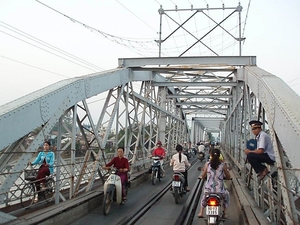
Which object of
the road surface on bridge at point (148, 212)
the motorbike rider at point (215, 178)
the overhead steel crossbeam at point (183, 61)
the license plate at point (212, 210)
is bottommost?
the road surface on bridge at point (148, 212)

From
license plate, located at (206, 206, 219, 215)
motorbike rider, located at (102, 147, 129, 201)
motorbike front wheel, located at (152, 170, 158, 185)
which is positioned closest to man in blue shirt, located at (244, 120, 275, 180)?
license plate, located at (206, 206, 219, 215)

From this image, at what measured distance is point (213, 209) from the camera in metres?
5.61

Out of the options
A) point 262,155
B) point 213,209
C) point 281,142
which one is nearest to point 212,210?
point 213,209

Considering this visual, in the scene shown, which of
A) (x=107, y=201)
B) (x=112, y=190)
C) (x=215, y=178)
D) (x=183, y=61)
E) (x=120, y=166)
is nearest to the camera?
(x=215, y=178)

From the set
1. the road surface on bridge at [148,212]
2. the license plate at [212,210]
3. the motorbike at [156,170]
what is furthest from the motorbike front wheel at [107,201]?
the motorbike at [156,170]

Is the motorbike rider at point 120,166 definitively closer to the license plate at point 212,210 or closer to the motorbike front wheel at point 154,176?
the license plate at point 212,210

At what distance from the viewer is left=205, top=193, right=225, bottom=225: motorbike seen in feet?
18.1

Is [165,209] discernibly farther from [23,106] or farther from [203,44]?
[203,44]

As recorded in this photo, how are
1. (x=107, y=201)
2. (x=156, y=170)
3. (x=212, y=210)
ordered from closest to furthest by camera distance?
(x=212, y=210) → (x=107, y=201) → (x=156, y=170)

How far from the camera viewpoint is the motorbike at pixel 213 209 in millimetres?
5527

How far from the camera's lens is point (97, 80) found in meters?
9.08

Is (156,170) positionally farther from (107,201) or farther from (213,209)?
(213,209)

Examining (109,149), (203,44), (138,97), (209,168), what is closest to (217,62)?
(203,44)

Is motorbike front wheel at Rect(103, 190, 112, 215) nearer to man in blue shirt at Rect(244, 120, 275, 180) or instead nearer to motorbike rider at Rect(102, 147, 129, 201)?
motorbike rider at Rect(102, 147, 129, 201)
